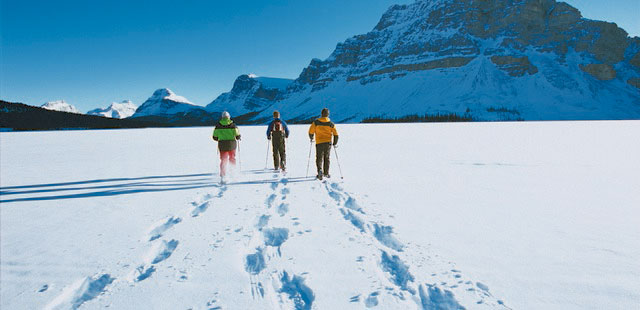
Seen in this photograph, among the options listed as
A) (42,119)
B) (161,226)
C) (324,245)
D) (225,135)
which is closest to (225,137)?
(225,135)

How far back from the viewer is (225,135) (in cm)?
938

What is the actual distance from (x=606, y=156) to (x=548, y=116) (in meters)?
212

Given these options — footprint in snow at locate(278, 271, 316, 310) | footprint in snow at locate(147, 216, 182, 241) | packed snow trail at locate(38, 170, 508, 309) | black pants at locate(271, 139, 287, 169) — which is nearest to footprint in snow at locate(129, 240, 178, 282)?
packed snow trail at locate(38, 170, 508, 309)

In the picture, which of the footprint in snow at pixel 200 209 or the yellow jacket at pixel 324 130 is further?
the yellow jacket at pixel 324 130

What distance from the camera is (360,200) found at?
6.67 metres

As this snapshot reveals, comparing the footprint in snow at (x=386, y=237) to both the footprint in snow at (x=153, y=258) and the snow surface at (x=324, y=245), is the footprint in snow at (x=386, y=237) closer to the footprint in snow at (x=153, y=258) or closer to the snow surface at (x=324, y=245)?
the snow surface at (x=324, y=245)

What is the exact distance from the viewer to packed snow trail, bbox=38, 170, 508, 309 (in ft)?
10.1

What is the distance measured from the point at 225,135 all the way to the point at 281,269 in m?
6.55

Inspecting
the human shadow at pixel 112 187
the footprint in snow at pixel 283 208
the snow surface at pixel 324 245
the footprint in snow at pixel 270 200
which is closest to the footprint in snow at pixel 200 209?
the snow surface at pixel 324 245

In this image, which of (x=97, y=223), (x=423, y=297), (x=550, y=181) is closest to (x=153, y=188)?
(x=97, y=223)

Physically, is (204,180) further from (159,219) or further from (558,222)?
(558,222)

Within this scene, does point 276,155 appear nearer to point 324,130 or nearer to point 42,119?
point 324,130

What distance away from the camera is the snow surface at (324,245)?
10.3 ft

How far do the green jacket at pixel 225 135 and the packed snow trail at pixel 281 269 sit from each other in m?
3.85
